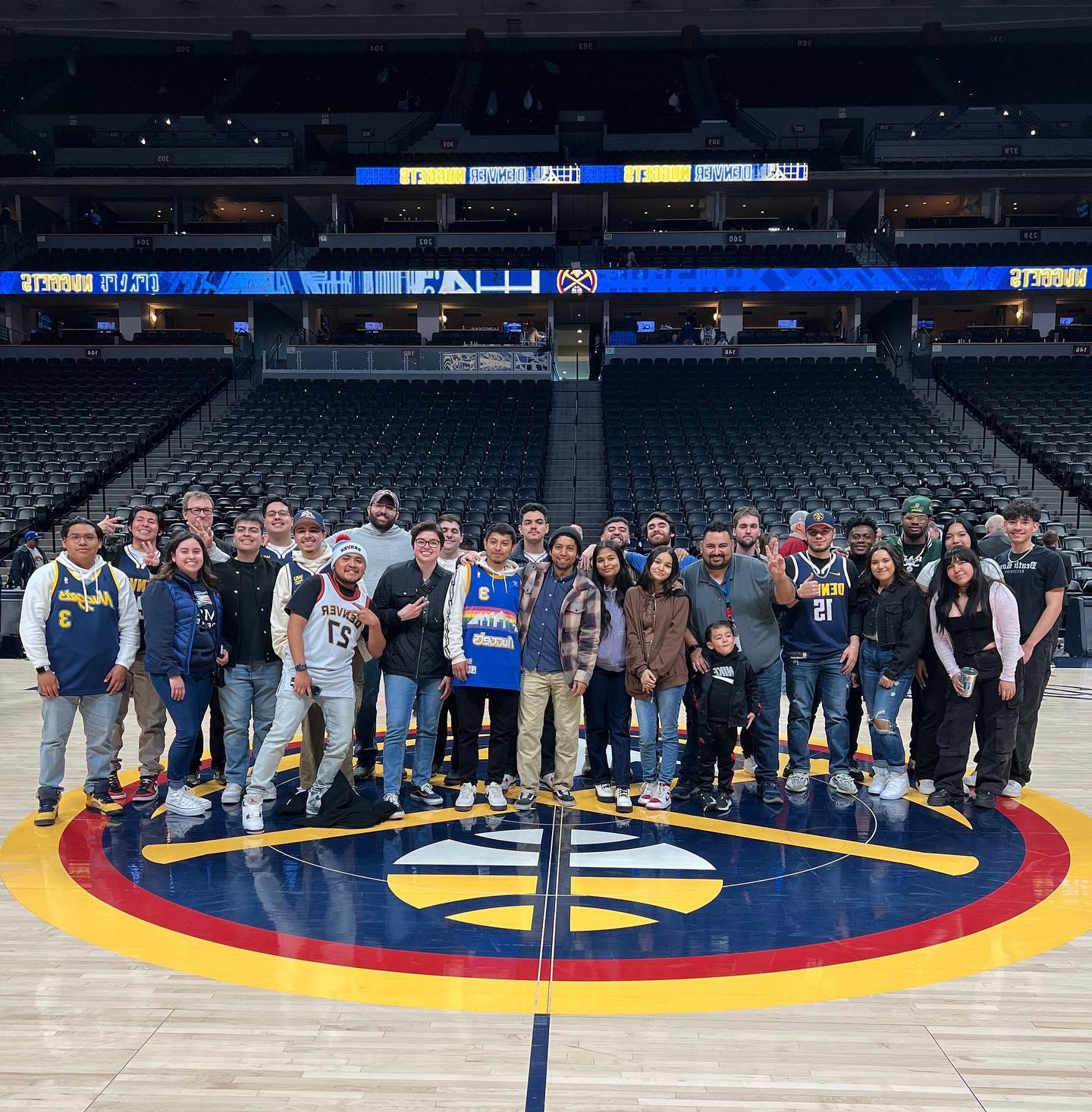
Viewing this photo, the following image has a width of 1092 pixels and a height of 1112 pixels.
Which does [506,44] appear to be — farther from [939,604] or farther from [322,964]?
[322,964]

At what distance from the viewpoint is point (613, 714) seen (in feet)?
16.8

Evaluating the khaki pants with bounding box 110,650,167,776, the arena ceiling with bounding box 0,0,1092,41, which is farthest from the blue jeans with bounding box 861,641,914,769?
the arena ceiling with bounding box 0,0,1092,41

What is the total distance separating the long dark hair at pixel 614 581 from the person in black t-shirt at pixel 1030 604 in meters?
2.30

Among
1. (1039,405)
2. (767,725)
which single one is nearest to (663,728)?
(767,725)

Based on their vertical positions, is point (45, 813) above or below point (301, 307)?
below

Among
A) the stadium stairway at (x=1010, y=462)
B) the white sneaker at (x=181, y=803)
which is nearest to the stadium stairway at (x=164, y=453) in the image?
the white sneaker at (x=181, y=803)

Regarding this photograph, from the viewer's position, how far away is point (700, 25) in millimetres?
25750

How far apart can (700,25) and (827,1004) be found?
29.3 meters

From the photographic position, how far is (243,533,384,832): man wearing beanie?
4617 millimetres

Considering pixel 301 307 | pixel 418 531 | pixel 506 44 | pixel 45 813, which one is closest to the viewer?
pixel 45 813

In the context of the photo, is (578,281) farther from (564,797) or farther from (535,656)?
(564,797)

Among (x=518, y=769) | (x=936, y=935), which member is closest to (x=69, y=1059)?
(x=518, y=769)

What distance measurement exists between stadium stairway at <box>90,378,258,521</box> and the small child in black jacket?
1160cm

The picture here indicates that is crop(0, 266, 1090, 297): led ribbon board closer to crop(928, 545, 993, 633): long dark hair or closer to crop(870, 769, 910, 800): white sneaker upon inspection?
crop(928, 545, 993, 633): long dark hair
